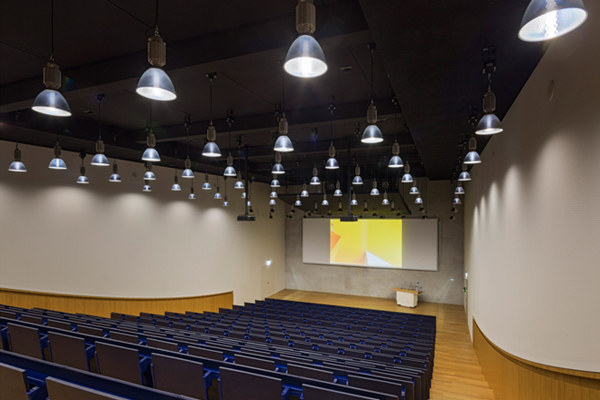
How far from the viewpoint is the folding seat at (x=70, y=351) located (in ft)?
11.9

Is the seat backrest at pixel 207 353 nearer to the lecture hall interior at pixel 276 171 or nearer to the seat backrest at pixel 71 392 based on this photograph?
the lecture hall interior at pixel 276 171

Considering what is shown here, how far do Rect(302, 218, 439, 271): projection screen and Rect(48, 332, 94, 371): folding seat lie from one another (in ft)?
47.7

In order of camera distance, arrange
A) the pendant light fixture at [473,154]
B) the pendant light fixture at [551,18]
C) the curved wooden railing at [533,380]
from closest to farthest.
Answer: the pendant light fixture at [551,18], the curved wooden railing at [533,380], the pendant light fixture at [473,154]

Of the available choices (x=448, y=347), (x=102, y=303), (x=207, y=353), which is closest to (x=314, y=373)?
(x=207, y=353)

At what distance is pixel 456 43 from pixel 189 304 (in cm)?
1172

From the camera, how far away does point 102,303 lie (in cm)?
957

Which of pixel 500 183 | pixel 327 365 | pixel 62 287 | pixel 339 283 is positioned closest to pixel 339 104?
pixel 500 183

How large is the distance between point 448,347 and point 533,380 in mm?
6987

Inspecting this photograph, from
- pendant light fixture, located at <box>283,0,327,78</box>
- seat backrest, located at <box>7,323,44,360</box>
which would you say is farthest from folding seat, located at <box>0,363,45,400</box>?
pendant light fixture, located at <box>283,0,327,78</box>

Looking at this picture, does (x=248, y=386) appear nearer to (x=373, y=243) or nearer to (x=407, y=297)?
(x=407, y=297)

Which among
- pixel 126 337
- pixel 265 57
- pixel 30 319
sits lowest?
pixel 30 319

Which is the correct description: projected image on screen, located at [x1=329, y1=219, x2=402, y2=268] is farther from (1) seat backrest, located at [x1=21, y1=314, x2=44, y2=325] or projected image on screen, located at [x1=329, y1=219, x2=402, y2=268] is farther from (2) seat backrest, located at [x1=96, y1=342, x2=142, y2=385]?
(2) seat backrest, located at [x1=96, y1=342, x2=142, y2=385]

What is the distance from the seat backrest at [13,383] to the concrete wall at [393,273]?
15.7m

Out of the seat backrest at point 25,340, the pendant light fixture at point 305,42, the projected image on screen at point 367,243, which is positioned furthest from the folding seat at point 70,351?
the projected image on screen at point 367,243
